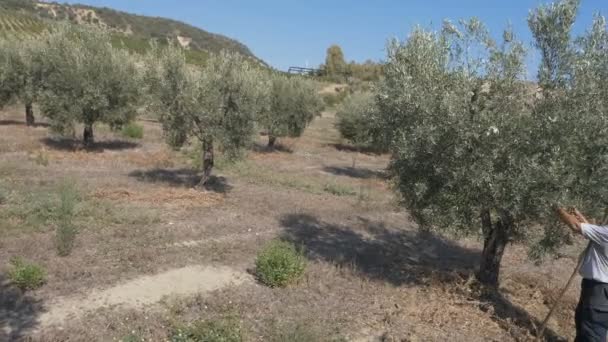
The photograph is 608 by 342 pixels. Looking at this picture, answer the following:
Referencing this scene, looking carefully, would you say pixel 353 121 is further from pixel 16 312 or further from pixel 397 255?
pixel 16 312

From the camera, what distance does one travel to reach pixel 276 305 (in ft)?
25.8

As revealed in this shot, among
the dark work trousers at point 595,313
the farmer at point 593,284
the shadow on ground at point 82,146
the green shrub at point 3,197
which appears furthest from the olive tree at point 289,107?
the dark work trousers at point 595,313

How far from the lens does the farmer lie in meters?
6.27

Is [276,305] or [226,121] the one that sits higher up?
[226,121]

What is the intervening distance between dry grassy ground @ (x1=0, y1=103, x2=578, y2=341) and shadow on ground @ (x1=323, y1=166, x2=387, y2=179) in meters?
3.83

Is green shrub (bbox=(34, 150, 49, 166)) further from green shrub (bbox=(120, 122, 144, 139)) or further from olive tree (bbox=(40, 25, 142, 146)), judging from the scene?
green shrub (bbox=(120, 122, 144, 139))

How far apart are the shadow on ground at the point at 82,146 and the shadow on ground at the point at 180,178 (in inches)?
178

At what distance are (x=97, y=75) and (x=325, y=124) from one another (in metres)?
27.6

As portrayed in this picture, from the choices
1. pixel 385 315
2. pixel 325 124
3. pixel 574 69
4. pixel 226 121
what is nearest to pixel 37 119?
pixel 226 121

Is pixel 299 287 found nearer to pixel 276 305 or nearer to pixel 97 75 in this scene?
pixel 276 305

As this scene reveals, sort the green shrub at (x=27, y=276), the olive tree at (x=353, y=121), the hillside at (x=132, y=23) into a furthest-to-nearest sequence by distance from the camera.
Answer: the hillside at (x=132, y=23) < the olive tree at (x=353, y=121) < the green shrub at (x=27, y=276)

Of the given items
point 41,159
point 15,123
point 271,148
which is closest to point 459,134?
point 41,159

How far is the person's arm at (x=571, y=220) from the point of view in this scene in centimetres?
633

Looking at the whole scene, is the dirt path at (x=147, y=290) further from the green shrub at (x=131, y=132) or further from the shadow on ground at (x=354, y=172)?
the green shrub at (x=131, y=132)
